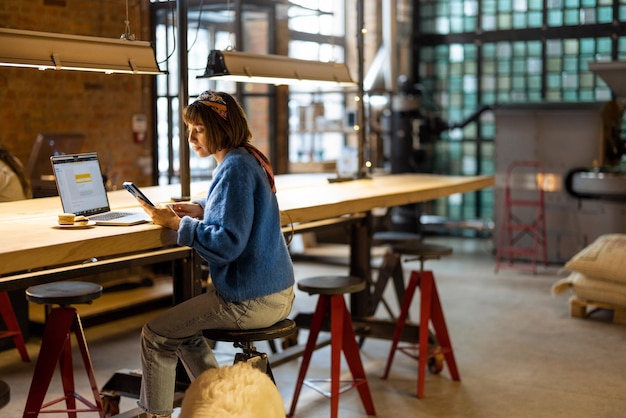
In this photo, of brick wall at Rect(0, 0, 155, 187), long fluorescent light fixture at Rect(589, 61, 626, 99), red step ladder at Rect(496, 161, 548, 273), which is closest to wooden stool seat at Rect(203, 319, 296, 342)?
brick wall at Rect(0, 0, 155, 187)

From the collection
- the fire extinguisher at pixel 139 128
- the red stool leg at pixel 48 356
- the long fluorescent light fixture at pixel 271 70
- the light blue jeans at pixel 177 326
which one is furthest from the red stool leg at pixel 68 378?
the fire extinguisher at pixel 139 128

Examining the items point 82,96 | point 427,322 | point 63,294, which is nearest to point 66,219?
point 63,294

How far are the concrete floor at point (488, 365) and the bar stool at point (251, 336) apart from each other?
1203mm

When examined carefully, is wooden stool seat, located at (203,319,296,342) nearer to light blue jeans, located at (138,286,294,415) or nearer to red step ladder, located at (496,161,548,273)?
light blue jeans, located at (138,286,294,415)

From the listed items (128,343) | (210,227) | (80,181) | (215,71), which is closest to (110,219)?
(80,181)

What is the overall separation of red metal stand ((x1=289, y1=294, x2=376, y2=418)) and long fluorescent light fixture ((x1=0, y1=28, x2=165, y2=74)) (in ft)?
4.57

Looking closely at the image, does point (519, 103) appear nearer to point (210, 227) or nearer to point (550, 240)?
point (550, 240)

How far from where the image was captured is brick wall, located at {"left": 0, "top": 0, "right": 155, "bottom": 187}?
21.7 feet

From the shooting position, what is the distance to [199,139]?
342 cm

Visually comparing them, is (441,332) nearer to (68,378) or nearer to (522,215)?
(68,378)

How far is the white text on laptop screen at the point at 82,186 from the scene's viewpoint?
3.61m

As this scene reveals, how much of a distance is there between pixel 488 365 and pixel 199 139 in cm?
282

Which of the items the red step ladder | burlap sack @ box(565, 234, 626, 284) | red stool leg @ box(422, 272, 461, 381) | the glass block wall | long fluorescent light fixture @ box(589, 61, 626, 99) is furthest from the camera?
the glass block wall

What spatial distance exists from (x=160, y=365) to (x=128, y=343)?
270 centimetres
